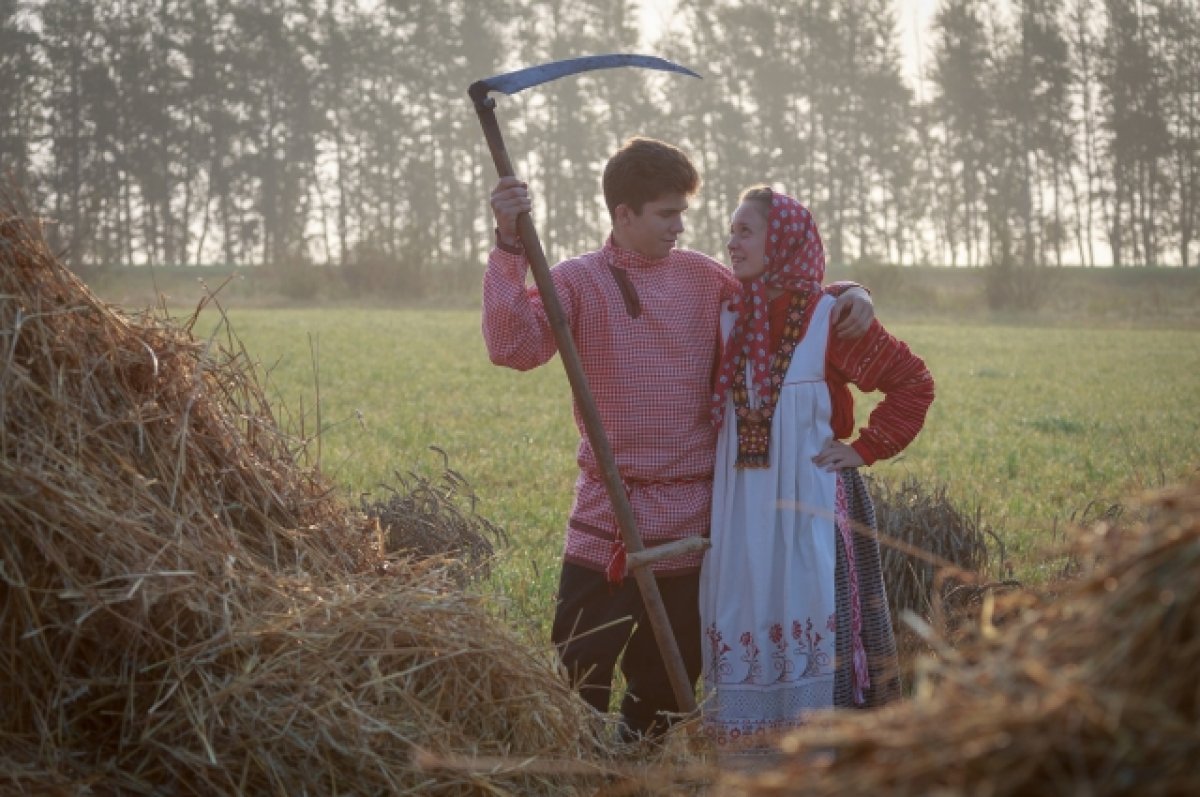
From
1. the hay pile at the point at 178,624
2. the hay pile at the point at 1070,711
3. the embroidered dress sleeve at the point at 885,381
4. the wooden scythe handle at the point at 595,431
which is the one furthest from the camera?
the embroidered dress sleeve at the point at 885,381

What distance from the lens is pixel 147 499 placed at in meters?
3.38

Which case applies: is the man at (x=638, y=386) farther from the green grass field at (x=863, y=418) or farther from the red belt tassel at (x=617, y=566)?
the green grass field at (x=863, y=418)

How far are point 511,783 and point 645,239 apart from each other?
5.51 feet

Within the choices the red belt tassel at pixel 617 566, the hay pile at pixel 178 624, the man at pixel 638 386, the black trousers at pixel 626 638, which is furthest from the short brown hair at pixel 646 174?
the hay pile at pixel 178 624

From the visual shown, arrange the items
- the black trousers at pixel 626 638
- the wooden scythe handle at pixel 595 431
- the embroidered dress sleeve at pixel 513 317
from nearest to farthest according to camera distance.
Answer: the wooden scythe handle at pixel 595 431
the embroidered dress sleeve at pixel 513 317
the black trousers at pixel 626 638

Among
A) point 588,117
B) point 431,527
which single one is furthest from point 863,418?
point 588,117

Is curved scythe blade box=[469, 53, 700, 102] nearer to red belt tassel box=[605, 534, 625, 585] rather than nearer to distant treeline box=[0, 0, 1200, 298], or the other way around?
red belt tassel box=[605, 534, 625, 585]

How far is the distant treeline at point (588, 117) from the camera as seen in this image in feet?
158

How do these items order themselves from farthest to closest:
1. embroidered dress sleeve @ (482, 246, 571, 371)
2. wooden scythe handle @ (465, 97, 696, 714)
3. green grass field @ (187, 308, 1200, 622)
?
green grass field @ (187, 308, 1200, 622) < embroidered dress sleeve @ (482, 246, 571, 371) < wooden scythe handle @ (465, 97, 696, 714)

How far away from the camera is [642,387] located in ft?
14.3

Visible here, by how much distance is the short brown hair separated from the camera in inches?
168

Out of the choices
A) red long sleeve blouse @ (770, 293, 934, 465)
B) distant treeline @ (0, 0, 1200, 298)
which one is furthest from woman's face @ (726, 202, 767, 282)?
distant treeline @ (0, 0, 1200, 298)

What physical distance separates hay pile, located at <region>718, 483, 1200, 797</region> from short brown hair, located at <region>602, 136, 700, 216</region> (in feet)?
8.88

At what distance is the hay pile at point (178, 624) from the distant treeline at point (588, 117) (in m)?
41.0
